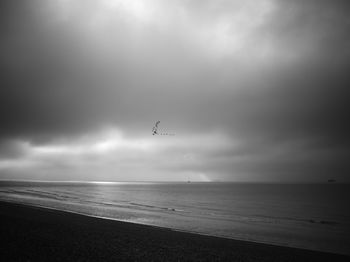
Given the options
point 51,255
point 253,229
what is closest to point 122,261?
point 51,255

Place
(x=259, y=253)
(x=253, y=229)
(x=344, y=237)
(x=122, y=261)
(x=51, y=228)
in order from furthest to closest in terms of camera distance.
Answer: (x=253, y=229) < (x=344, y=237) < (x=51, y=228) < (x=259, y=253) < (x=122, y=261)

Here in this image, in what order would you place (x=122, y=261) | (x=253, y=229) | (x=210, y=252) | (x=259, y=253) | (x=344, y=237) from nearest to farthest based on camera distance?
(x=122, y=261) < (x=210, y=252) < (x=259, y=253) < (x=344, y=237) < (x=253, y=229)

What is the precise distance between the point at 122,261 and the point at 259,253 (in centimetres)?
1182

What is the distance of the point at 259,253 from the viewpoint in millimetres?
19781

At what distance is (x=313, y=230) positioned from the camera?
34031 mm

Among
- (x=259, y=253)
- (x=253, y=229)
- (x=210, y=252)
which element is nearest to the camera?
(x=210, y=252)

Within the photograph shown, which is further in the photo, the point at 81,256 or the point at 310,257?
the point at 310,257

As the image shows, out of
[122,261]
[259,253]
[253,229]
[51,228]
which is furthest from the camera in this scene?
[253,229]

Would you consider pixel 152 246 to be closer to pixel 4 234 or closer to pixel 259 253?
pixel 259 253

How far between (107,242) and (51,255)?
15.9 ft

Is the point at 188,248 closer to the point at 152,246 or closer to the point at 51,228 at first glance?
the point at 152,246

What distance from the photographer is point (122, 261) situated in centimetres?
1454

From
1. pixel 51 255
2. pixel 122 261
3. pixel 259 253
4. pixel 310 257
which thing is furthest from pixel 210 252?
pixel 51 255

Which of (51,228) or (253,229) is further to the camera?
(253,229)
